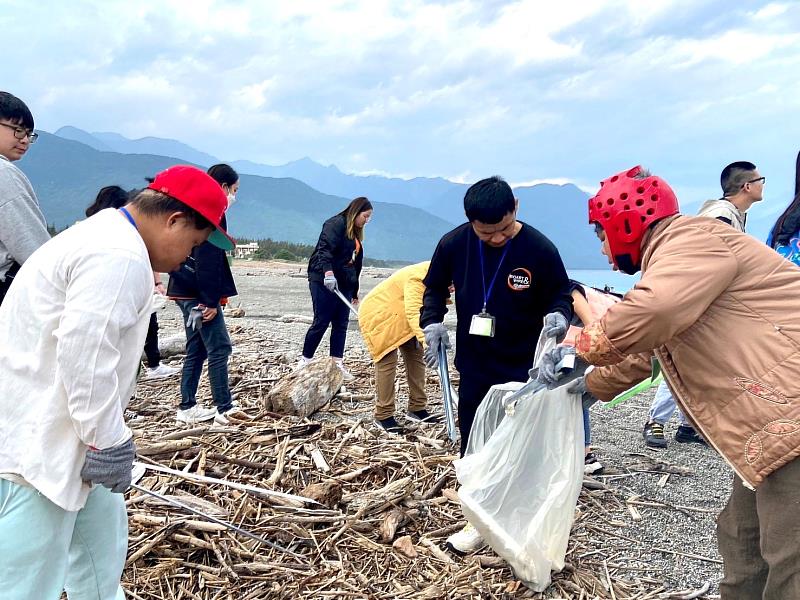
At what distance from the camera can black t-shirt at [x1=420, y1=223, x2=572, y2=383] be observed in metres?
3.40

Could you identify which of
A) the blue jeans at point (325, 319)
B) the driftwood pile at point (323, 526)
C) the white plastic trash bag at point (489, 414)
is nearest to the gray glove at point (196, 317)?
the driftwood pile at point (323, 526)

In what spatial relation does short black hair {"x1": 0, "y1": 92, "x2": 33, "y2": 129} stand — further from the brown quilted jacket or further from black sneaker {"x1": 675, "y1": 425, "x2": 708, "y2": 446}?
black sneaker {"x1": 675, "y1": 425, "x2": 708, "y2": 446}

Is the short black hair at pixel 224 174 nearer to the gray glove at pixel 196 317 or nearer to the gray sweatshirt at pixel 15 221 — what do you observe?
the gray glove at pixel 196 317

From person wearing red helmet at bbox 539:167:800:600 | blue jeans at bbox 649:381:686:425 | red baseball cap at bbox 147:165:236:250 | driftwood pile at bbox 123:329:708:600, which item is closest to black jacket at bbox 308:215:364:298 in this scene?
driftwood pile at bbox 123:329:708:600

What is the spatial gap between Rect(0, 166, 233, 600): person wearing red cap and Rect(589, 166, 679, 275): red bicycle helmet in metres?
1.48

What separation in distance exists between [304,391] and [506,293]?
2.66 meters

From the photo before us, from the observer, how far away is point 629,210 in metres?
2.24

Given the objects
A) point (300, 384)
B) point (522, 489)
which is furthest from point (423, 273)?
point (522, 489)

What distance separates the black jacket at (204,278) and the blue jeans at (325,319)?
72.6 inches

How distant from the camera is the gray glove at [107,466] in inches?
75.0

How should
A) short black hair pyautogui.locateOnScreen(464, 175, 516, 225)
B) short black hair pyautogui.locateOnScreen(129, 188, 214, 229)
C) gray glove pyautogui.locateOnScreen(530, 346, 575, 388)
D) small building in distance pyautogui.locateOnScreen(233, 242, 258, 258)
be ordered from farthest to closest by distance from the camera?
small building in distance pyautogui.locateOnScreen(233, 242, 258, 258), short black hair pyautogui.locateOnScreen(464, 175, 516, 225), gray glove pyautogui.locateOnScreen(530, 346, 575, 388), short black hair pyautogui.locateOnScreen(129, 188, 214, 229)

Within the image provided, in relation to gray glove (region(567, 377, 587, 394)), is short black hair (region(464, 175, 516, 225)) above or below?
above

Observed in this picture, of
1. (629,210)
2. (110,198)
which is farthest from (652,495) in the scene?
(110,198)

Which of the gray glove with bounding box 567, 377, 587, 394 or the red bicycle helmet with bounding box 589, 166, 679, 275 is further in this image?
the gray glove with bounding box 567, 377, 587, 394
